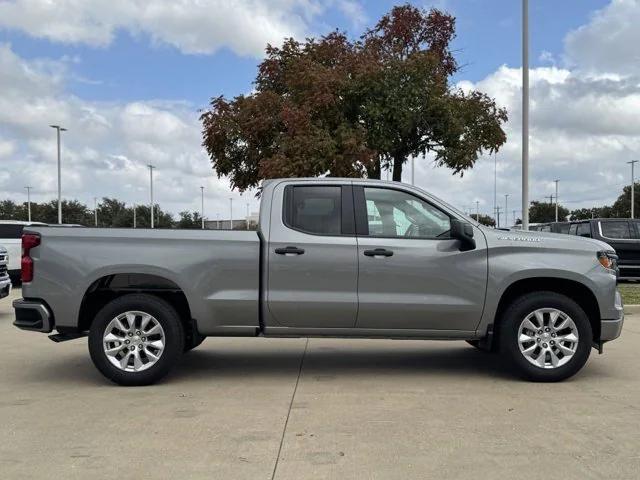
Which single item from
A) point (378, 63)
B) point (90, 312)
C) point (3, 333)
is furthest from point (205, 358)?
point (378, 63)

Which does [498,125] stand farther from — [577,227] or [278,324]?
[278,324]

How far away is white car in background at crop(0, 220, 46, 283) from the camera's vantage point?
1612 cm

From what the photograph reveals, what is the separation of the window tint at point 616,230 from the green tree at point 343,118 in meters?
4.01

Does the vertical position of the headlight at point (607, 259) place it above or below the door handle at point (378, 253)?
below

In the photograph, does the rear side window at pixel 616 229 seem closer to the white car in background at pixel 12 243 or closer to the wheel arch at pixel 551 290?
the wheel arch at pixel 551 290

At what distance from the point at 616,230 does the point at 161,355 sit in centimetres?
1428

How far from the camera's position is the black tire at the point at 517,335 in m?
5.94

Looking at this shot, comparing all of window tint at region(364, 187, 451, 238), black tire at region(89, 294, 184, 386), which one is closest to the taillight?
black tire at region(89, 294, 184, 386)

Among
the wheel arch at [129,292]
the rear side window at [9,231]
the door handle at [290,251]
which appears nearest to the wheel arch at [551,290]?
the door handle at [290,251]

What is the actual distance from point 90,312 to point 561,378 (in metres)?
4.74

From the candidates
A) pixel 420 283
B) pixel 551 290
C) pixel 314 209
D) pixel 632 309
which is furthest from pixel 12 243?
pixel 632 309

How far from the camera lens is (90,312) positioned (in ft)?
20.3

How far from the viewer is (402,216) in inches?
242

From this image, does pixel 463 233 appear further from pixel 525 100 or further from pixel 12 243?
pixel 12 243
